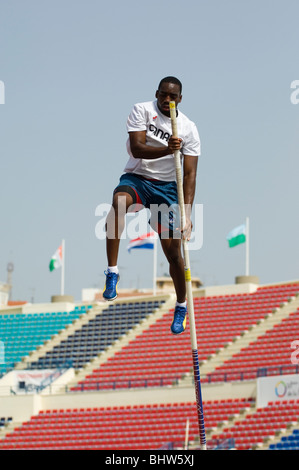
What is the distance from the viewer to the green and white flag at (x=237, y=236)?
41.4m

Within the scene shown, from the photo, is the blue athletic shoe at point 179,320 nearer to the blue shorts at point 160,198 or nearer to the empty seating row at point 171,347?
the blue shorts at point 160,198

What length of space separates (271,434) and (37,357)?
13618 millimetres

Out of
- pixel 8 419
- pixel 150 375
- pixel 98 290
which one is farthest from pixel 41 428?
pixel 98 290

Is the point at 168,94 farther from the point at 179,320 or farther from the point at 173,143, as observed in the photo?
the point at 179,320

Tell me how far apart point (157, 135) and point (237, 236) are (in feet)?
113

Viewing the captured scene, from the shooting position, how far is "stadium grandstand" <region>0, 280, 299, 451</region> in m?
28.9

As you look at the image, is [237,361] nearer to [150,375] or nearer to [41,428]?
[150,375]

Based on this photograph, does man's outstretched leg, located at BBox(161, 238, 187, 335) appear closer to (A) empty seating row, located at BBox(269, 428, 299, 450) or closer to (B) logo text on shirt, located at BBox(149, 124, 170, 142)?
(B) logo text on shirt, located at BBox(149, 124, 170, 142)

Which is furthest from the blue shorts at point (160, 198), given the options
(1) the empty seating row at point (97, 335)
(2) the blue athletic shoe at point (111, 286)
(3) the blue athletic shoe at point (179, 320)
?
(1) the empty seating row at point (97, 335)

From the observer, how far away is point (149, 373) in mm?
33875

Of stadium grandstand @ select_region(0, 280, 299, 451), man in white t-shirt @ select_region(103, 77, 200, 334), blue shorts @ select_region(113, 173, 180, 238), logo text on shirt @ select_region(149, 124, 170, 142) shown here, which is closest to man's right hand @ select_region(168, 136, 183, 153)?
man in white t-shirt @ select_region(103, 77, 200, 334)

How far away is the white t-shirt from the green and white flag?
1337 inches

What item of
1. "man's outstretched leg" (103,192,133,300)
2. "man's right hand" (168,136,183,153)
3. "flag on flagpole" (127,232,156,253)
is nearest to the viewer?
"man's right hand" (168,136,183,153)
